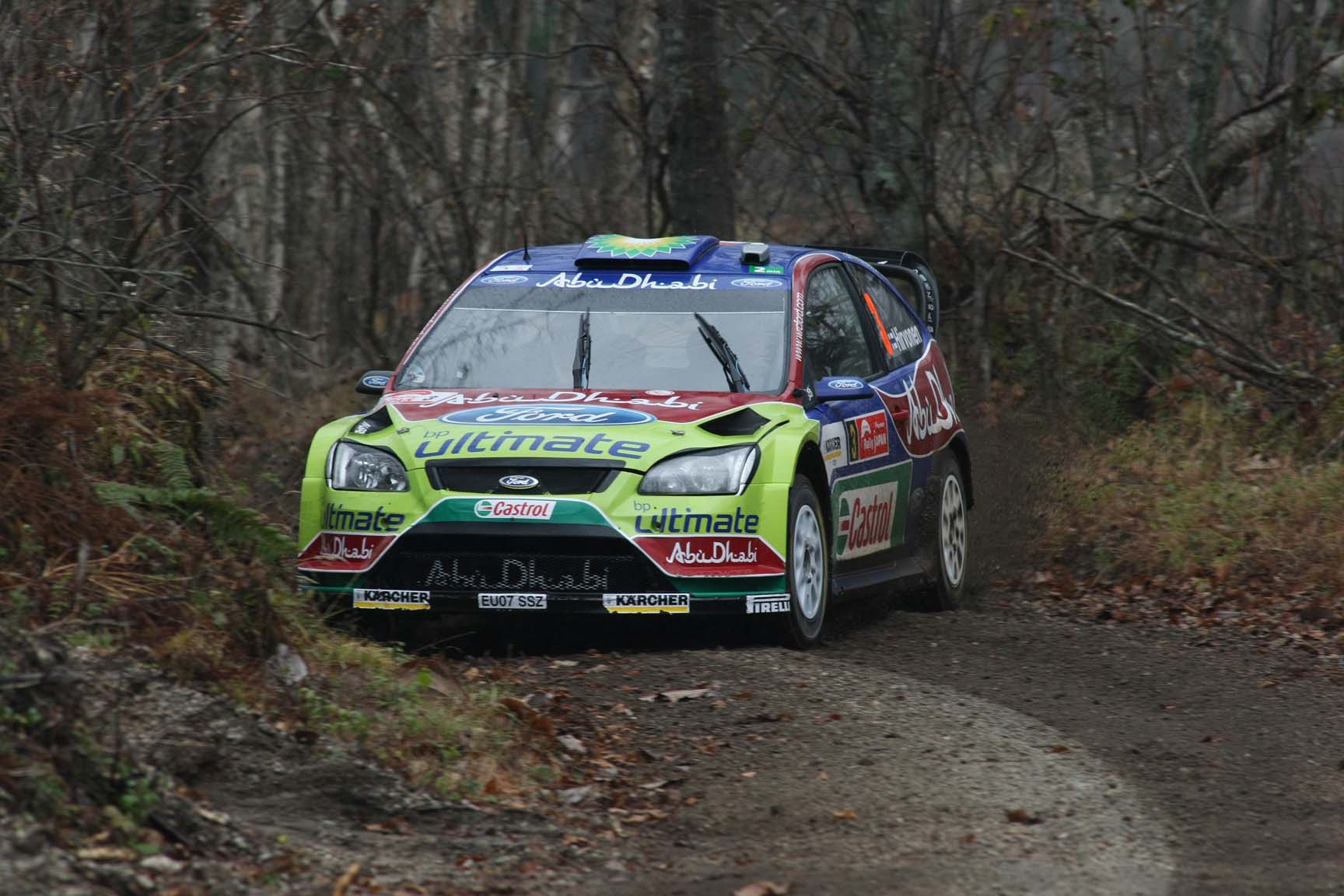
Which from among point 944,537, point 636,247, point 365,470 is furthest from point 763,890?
point 944,537

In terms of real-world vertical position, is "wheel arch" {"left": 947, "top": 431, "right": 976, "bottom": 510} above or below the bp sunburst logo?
below

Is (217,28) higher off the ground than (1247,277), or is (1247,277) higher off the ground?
(217,28)

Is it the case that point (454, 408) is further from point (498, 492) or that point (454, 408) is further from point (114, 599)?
point (114, 599)

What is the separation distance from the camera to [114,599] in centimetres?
642

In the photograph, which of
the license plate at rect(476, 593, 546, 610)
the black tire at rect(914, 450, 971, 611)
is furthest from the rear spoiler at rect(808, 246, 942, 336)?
the license plate at rect(476, 593, 546, 610)

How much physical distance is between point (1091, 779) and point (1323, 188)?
10616 millimetres

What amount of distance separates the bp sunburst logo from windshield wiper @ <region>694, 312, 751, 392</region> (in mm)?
522

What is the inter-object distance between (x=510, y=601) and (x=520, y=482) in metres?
0.50

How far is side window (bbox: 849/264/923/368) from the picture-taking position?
1074 centimetres

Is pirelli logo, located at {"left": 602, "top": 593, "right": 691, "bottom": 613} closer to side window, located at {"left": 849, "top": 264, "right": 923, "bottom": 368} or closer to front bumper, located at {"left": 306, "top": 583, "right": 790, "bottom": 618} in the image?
front bumper, located at {"left": 306, "top": 583, "right": 790, "bottom": 618}

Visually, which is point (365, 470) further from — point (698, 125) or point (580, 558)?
point (698, 125)

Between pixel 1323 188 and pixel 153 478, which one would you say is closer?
pixel 153 478

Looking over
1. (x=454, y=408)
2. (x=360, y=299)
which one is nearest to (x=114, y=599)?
(x=454, y=408)

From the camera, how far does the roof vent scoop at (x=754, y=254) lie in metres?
9.86
